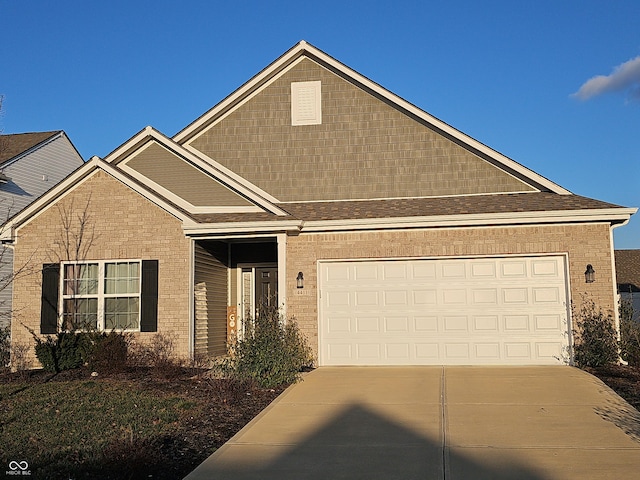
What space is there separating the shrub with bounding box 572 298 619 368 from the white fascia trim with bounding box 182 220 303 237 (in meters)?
6.04

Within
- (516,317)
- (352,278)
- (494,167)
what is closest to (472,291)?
(516,317)

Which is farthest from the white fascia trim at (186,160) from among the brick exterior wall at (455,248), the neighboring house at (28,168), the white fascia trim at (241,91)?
the neighboring house at (28,168)

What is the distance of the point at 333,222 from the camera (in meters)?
14.3

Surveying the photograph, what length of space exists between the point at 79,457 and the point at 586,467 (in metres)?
5.52

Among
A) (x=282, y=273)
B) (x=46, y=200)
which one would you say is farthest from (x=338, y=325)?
(x=46, y=200)

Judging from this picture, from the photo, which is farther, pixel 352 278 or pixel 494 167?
pixel 494 167

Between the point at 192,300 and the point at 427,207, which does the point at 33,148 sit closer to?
the point at 192,300

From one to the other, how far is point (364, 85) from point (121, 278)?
7.70 metres

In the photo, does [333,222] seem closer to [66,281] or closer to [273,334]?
[273,334]

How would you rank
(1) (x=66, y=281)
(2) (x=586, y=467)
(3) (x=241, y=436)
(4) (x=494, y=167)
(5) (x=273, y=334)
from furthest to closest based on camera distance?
(4) (x=494, y=167) → (1) (x=66, y=281) → (5) (x=273, y=334) → (3) (x=241, y=436) → (2) (x=586, y=467)

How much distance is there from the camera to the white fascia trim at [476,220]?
44.0 feet

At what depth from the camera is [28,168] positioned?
25219 millimetres

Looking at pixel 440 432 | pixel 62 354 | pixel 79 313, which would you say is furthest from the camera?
pixel 79 313

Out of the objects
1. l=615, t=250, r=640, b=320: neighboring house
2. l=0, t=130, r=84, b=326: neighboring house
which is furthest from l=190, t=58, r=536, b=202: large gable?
l=615, t=250, r=640, b=320: neighboring house
